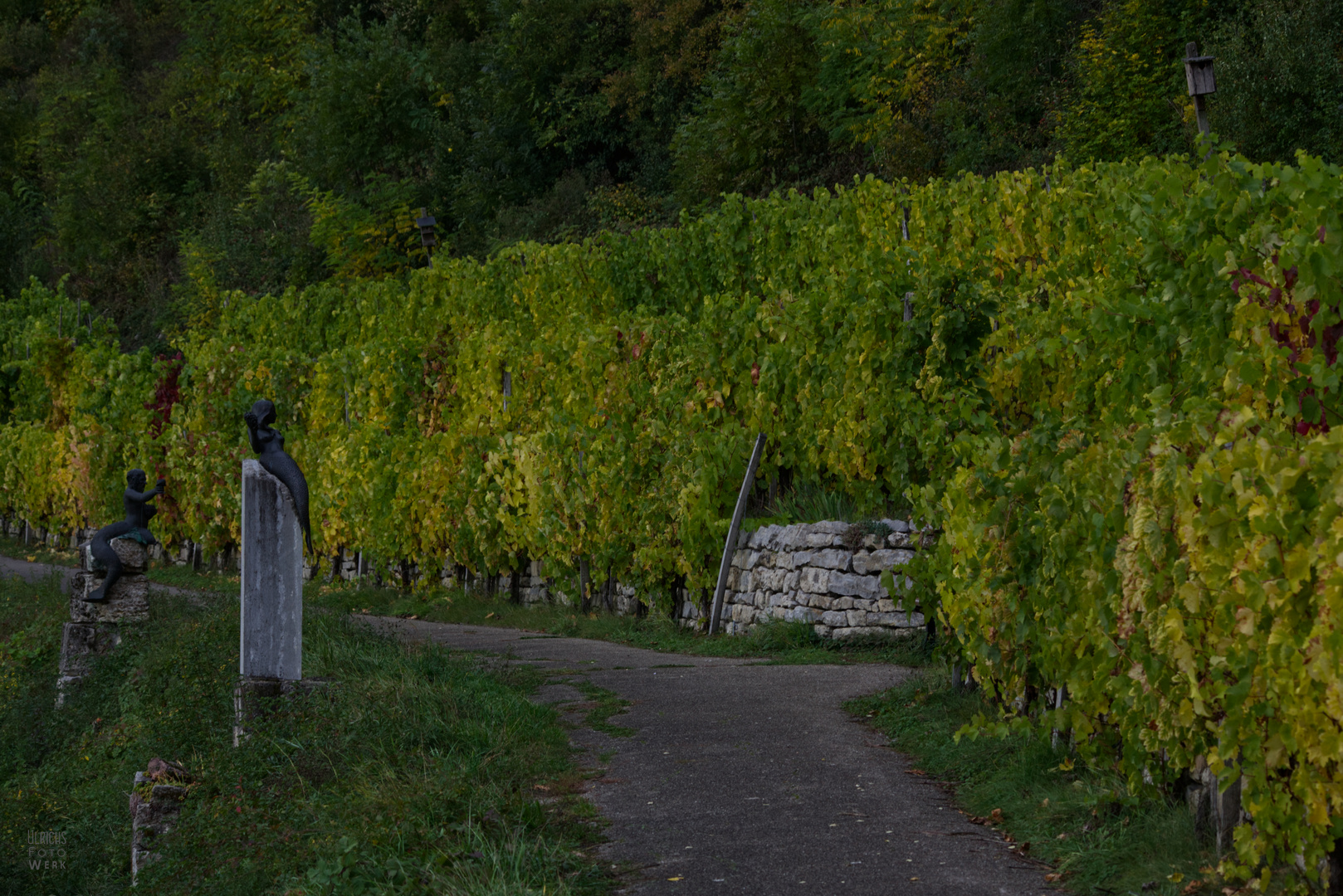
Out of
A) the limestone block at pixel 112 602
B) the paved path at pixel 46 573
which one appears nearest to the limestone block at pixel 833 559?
the limestone block at pixel 112 602

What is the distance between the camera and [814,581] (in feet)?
37.5

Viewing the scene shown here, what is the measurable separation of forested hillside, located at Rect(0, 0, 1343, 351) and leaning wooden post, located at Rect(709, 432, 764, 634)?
541 cm

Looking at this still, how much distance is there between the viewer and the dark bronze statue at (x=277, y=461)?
327 inches

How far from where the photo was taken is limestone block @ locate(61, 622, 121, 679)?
1307 centimetres

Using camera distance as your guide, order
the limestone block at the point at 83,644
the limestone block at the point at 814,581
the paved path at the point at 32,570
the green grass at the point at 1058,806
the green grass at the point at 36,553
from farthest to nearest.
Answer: the green grass at the point at 36,553, the paved path at the point at 32,570, the limestone block at the point at 83,644, the limestone block at the point at 814,581, the green grass at the point at 1058,806

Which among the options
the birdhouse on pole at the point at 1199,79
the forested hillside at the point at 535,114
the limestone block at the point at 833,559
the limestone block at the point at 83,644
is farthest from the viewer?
the forested hillside at the point at 535,114

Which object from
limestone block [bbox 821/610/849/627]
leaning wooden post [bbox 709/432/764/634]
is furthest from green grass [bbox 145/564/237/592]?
limestone block [bbox 821/610/849/627]

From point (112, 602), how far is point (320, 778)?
280 inches

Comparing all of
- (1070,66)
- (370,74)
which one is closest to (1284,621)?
(1070,66)

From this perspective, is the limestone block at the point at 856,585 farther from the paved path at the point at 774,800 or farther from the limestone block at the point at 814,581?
the paved path at the point at 774,800

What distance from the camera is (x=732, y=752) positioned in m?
7.20

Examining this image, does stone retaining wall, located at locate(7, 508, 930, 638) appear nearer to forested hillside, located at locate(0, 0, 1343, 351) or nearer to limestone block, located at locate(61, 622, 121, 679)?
limestone block, located at locate(61, 622, 121, 679)

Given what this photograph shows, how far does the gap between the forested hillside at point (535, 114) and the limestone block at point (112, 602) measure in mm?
11504

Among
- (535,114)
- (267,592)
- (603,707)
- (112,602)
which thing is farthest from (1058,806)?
(535,114)
